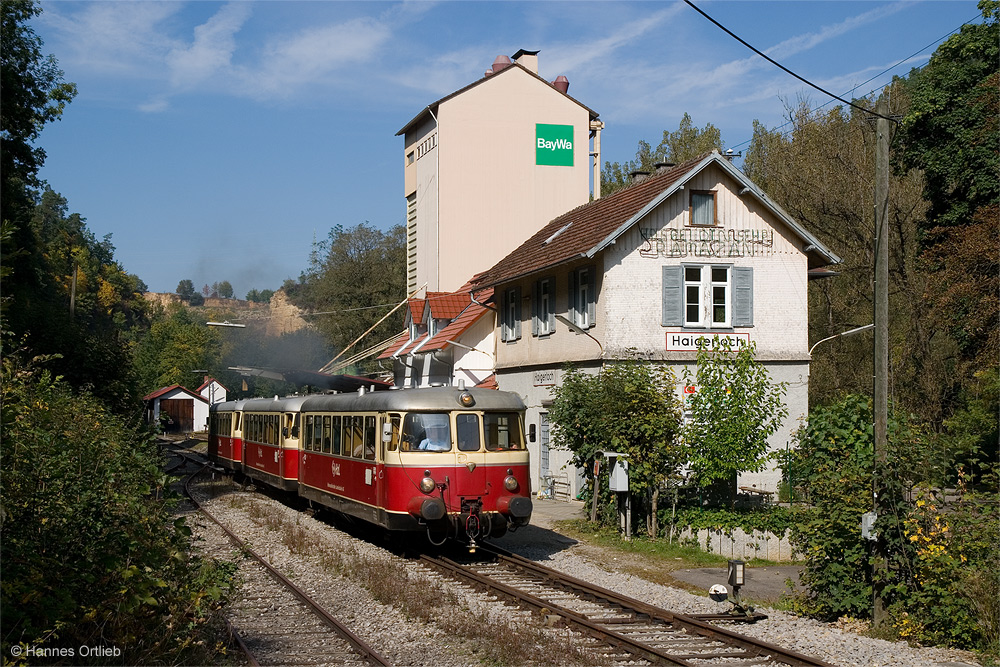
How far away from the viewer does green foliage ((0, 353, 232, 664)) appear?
7.28 metres

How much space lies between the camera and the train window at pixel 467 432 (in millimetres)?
15578

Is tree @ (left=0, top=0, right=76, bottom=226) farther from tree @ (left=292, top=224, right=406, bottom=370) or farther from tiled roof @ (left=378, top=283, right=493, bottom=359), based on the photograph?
tree @ (left=292, top=224, right=406, bottom=370)

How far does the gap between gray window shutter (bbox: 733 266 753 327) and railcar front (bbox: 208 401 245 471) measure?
1540 cm

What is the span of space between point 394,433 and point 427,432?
1.68 ft

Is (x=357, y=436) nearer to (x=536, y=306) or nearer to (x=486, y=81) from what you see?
(x=536, y=306)

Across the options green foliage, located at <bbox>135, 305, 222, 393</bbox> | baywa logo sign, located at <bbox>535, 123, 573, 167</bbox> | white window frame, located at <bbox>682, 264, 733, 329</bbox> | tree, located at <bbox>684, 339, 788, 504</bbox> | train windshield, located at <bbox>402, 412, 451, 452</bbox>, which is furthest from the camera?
green foliage, located at <bbox>135, 305, 222, 393</bbox>

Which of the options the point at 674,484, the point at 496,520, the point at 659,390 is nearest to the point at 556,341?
the point at 659,390

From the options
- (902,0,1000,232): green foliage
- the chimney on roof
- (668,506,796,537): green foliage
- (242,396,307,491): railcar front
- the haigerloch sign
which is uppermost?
the chimney on roof

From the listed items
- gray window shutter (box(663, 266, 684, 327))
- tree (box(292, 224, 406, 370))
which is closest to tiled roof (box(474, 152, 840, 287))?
gray window shutter (box(663, 266, 684, 327))

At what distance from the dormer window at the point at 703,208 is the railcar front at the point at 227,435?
15.1 metres

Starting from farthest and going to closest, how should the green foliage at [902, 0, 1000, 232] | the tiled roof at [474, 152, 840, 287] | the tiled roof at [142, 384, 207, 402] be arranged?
the tiled roof at [142, 384, 207, 402]
the green foliage at [902, 0, 1000, 232]
the tiled roof at [474, 152, 840, 287]

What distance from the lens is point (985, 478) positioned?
33.8ft

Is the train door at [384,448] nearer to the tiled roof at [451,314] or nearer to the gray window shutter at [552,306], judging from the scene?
the gray window shutter at [552,306]

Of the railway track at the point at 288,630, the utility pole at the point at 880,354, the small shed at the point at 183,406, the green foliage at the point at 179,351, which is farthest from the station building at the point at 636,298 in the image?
the green foliage at the point at 179,351
